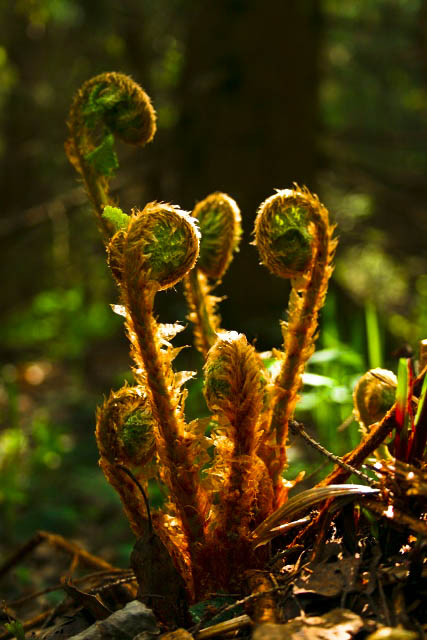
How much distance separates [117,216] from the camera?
119 centimetres

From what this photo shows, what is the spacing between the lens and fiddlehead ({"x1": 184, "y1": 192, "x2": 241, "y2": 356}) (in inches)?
60.5

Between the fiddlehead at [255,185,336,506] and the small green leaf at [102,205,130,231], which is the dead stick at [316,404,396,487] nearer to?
the fiddlehead at [255,185,336,506]

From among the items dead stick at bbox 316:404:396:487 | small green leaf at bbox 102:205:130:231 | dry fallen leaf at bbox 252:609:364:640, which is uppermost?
small green leaf at bbox 102:205:130:231

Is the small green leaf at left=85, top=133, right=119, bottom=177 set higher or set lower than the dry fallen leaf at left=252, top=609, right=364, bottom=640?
higher

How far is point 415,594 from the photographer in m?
1.07

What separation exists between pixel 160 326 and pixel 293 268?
26cm

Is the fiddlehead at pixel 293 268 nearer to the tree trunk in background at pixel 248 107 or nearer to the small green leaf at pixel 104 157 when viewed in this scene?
the small green leaf at pixel 104 157

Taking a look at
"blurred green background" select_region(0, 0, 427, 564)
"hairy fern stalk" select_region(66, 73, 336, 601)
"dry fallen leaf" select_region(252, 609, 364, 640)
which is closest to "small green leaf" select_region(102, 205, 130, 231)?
"hairy fern stalk" select_region(66, 73, 336, 601)

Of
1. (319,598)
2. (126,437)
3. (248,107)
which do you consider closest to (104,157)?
(126,437)

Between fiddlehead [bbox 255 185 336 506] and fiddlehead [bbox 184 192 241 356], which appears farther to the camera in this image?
fiddlehead [bbox 184 192 241 356]

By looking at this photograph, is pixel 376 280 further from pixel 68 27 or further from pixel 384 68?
pixel 68 27

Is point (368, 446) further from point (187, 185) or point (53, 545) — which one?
point (187, 185)

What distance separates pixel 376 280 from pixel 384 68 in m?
3.78

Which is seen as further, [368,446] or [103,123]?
[103,123]
